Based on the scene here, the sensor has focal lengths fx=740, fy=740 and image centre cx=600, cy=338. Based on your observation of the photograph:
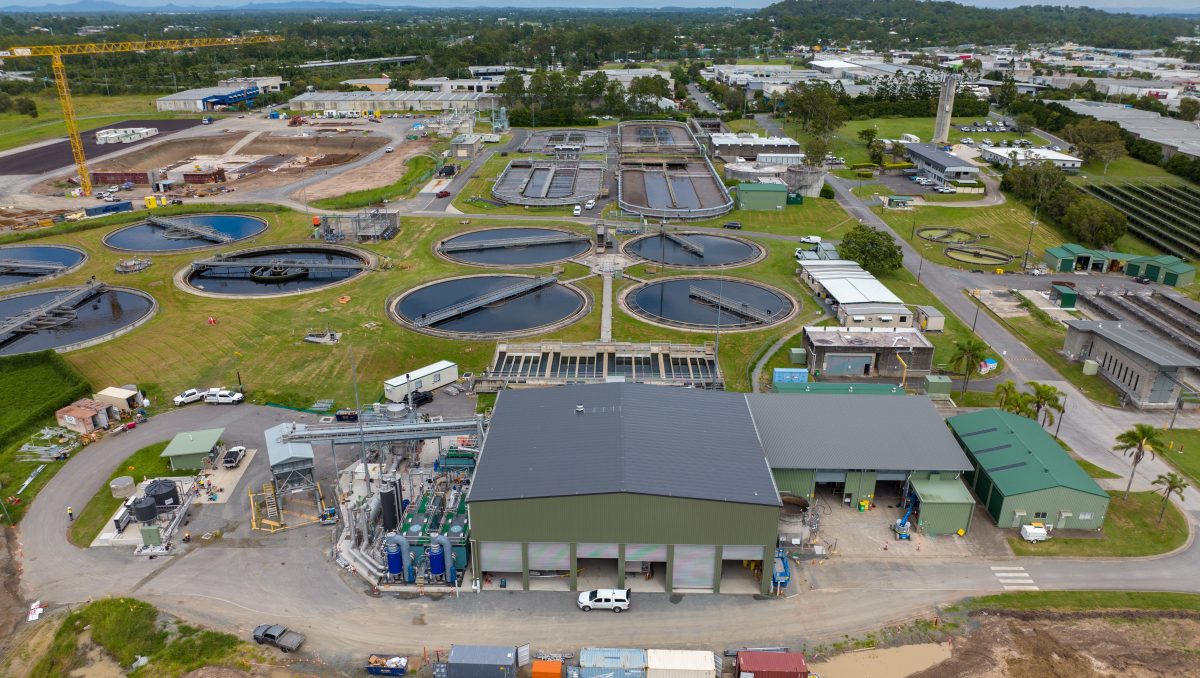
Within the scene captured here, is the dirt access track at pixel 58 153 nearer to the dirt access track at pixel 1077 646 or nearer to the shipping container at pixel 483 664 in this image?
the shipping container at pixel 483 664

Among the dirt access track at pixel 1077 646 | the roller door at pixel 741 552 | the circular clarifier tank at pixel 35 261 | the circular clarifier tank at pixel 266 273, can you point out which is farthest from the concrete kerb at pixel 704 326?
the circular clarifier tank at pixel 35 261

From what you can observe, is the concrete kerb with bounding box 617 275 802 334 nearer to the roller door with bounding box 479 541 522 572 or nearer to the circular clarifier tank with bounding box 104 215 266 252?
the roller door with bounding box 479 541 522 572

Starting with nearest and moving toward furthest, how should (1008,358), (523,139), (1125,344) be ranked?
(1125,344) < (1008,358) < (523,139)

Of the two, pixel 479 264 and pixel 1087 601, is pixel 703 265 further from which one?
pixel 1087 601

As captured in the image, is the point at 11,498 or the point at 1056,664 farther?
the point at 11,498

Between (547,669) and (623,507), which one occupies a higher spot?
(623,507)

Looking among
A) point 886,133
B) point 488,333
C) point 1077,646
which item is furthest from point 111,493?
point 886,133

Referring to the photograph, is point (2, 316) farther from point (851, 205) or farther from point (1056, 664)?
point (851, 205)

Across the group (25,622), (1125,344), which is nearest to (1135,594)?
(1125,344)

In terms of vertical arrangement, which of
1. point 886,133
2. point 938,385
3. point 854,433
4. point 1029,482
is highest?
point 886,133
